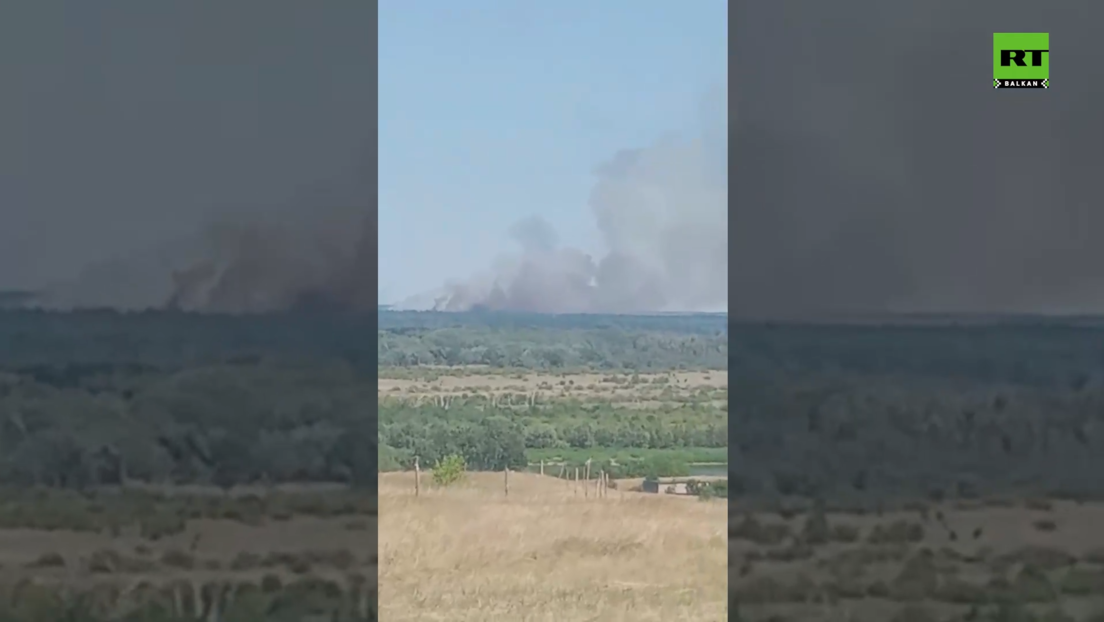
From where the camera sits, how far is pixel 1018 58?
7.14 feet

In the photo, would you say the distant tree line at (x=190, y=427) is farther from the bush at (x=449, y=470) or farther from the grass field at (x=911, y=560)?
the grass field at (x=911, y=560)

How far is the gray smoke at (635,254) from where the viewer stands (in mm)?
2389

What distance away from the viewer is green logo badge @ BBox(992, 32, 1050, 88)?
7.13 ft

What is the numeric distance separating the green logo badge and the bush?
1.49 metres

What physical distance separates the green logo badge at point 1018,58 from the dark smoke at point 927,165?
2 cm

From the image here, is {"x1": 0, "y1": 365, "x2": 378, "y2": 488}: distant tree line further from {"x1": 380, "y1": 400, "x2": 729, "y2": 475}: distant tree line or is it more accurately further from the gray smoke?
the gray smoke

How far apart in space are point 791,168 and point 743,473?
0.67m

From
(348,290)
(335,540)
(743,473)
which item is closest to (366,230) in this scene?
(348,290)

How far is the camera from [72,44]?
216 centimetres

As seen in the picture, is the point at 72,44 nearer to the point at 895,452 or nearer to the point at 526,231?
the point at 526,231

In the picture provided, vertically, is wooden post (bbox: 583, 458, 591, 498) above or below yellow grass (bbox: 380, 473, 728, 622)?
above

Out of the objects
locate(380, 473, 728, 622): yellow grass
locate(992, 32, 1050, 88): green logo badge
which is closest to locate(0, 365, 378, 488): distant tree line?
locate(380, 473, 728, 622): yellow grass

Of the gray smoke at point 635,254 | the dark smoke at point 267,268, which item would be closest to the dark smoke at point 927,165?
the gray smoke at point 635,254

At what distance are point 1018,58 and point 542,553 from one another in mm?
1553
